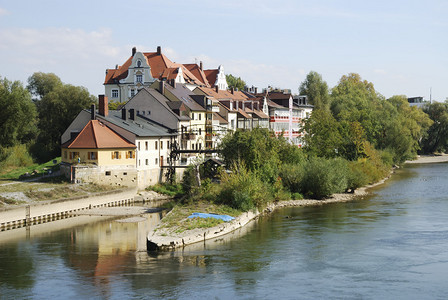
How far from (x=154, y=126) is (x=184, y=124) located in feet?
14.8

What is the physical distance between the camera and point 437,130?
128375 millimetres

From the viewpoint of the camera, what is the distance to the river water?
29237mm

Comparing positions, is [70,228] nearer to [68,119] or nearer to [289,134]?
[68,119]

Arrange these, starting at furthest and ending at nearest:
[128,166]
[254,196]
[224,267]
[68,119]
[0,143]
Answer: [68,119] → [0,143] → [128,166] → [254,196] → [224,267]

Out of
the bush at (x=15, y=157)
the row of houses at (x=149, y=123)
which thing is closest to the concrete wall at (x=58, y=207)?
the row of houses at (x=149, y=123)

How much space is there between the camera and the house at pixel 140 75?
300 feet

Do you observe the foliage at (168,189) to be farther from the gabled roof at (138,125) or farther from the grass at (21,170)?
the grass at (21,170)

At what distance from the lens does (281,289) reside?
29.4 m

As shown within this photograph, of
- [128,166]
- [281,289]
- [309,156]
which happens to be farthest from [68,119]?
[281,289]

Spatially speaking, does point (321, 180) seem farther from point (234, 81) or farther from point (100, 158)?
point (234, 81)

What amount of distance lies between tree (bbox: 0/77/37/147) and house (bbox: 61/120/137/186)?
12314 millimetres

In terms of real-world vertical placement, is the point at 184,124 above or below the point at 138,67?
below

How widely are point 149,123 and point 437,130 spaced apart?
80.4 metres

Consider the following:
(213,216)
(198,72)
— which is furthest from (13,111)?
(198,72)
